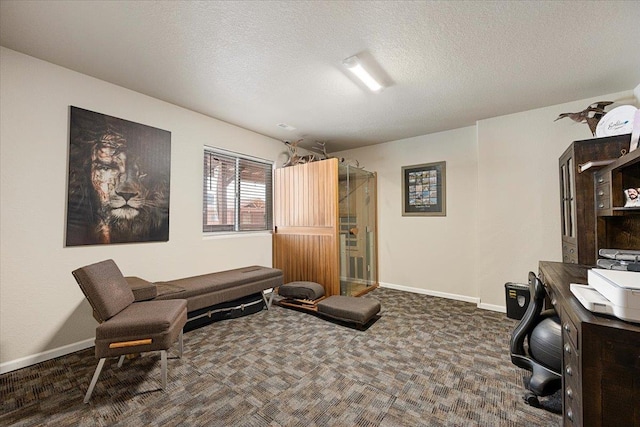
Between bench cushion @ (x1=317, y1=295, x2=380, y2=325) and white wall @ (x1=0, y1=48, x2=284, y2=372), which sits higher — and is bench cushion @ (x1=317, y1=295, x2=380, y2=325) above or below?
below

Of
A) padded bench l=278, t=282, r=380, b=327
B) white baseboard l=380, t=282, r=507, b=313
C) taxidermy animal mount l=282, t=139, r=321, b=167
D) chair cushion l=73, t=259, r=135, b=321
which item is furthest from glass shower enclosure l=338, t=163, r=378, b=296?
chair cushion l=73, t=259, r=135, b=321

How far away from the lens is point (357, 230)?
4.44m

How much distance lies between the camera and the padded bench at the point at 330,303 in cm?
298

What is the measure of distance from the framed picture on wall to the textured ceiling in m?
1.29

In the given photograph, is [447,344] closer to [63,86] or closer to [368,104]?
[368,104]

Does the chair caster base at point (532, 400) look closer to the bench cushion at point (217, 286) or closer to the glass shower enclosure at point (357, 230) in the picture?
the glass shower enclosure at point (357, 230)

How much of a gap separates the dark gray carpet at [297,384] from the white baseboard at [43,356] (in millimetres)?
66

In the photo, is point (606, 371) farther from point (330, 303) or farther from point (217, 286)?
point (217, 286)

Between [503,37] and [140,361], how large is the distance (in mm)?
4190

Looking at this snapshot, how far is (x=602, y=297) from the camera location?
123 centimetres

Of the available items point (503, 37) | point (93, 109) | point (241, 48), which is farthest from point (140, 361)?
point (503, 37)

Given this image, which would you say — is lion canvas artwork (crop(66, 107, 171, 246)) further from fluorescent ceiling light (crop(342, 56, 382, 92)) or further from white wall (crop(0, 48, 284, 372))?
fluorescent ceiling light (crop(342, 56, 382, 92))

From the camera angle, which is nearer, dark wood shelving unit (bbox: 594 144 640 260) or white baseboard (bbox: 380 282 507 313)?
dark wood shelving unit (bbox: 594 144 640 260)

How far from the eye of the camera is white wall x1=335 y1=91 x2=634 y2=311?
128 inches
